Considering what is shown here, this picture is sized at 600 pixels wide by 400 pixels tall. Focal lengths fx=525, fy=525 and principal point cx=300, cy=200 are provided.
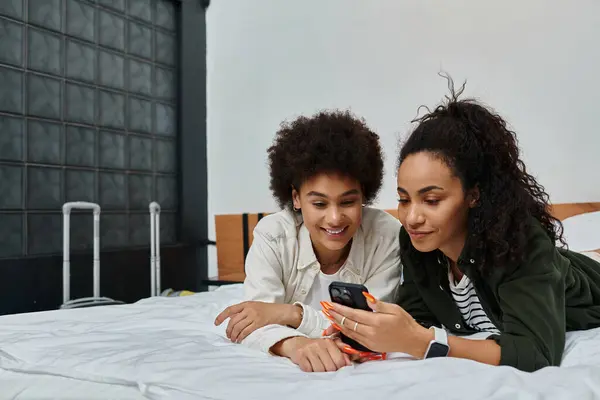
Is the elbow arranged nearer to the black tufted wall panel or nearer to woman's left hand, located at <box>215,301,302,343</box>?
woman's left hand, located at <box>215,301,302,343</box>

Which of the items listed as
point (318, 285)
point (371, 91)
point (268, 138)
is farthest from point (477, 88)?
point (318, 285)

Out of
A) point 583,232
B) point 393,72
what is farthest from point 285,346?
point 393,72

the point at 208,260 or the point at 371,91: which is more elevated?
the point at 371,91

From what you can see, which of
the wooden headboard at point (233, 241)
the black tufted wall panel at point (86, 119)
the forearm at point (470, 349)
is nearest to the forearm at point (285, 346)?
the forearm at point (470, 349)

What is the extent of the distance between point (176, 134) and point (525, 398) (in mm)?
2510

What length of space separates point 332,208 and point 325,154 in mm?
121

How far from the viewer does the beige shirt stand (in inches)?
47.0

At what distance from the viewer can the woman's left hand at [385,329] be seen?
0.83 metres

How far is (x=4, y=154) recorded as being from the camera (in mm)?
2059

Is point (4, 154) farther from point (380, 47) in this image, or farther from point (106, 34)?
point (380, 47)

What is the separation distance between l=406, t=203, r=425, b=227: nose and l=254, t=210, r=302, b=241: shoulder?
0.37 metres

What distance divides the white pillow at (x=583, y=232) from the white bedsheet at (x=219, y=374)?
0.74m

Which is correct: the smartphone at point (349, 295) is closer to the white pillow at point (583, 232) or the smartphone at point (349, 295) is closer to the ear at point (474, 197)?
the ear at point (474, 197)

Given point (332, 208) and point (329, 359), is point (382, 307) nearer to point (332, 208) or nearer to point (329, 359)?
point (329, 359)
